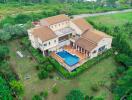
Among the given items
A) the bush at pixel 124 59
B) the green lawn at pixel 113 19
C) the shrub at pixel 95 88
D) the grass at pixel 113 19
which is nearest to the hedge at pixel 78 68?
the bush at pixel 124 59

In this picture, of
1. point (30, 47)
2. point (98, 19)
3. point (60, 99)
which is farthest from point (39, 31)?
point (98, 19)

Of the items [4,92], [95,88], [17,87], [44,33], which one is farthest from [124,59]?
[4,92]

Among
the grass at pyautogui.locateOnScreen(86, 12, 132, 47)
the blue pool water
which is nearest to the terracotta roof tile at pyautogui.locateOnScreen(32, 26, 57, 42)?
the blue pool water

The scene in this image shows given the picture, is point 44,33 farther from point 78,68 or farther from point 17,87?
point 17,87

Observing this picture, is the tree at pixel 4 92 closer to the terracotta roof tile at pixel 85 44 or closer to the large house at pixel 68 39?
the large house at pixel 68 39

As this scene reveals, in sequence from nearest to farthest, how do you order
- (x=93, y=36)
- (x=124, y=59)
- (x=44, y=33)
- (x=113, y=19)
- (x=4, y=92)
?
(x=4, y=92)
(x=124, y=59)
(x=44, y=33)
(x=93, y=36)
(x=113, y=19)

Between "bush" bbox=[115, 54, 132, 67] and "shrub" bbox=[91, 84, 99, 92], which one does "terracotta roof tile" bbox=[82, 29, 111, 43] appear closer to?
"bush" bbox=[115, 54, 132, 67]
